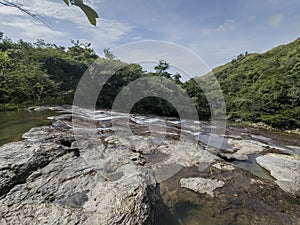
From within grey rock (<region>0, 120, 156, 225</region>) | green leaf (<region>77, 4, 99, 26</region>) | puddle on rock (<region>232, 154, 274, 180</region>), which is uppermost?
green leaf (<region>77, 4, 99, 26</region>)

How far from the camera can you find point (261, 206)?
4.66 metres

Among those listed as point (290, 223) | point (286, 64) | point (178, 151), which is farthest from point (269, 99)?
point (290, 223)

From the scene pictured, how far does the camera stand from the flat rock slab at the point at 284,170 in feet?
18.6

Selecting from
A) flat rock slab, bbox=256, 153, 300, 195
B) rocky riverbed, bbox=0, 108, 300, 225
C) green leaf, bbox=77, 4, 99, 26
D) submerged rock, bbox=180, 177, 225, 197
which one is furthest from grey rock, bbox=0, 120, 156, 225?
flat rock slab, bbox=256, 153, 300, 195

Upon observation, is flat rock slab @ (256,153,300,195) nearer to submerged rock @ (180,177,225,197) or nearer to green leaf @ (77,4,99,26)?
submerged rock @ (180,177,225,197)

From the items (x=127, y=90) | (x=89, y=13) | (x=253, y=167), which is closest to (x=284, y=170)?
(x=253, y=167)

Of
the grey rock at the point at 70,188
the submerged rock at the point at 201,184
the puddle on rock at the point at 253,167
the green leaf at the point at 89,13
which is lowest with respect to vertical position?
the puddle on rock at the point at 253,167

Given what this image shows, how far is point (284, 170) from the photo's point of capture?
669 cm

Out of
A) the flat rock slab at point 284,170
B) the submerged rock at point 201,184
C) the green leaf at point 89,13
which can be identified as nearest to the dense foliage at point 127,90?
the flat rock slab at point 284,170

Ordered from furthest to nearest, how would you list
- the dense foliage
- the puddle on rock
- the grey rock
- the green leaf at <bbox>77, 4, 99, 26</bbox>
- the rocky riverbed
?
the dense foliage → the puddle on rock → the rocky riverbed → the grey rock → the green leaf at <bbox>77, 4, 99, 26</bbox>

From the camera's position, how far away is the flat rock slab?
223 inches

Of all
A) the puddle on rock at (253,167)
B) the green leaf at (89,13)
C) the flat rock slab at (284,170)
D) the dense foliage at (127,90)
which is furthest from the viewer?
the dense foliage at (127,90)

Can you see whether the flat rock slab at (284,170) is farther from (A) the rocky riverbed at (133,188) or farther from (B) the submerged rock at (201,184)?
(B) the submerged rock at (201,184)

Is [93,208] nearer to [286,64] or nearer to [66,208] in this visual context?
[66,208]
